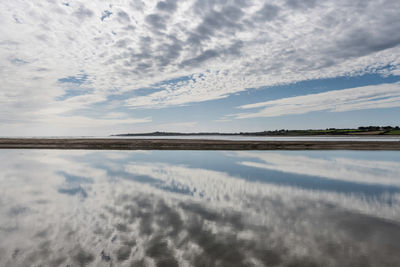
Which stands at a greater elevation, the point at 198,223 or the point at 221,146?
the point at 221,146

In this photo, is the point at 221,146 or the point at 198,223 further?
the point at 221,146

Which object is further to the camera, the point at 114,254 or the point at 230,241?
the point at 230,241

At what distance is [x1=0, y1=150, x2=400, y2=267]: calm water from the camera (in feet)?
20.5

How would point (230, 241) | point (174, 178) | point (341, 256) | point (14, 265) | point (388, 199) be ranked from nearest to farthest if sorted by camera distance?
point (14, 265) → point (341, 256) → point (230, 241) → point (388, 199) → point (174, 178)

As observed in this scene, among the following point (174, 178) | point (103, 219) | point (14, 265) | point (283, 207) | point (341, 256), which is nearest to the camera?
point (14, 265)

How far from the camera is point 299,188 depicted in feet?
48.2

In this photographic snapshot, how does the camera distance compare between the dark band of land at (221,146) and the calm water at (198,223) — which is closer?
the calm water at (198,223)

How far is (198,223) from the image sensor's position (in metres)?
8.69

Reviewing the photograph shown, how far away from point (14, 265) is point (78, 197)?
22.5ft

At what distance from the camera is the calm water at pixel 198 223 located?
6234mm

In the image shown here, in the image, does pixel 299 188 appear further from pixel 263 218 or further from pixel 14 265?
pixel 14 265

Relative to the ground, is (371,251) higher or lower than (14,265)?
lower

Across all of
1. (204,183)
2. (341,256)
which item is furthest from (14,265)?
(204,183)

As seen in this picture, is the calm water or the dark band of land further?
the dark band of land
